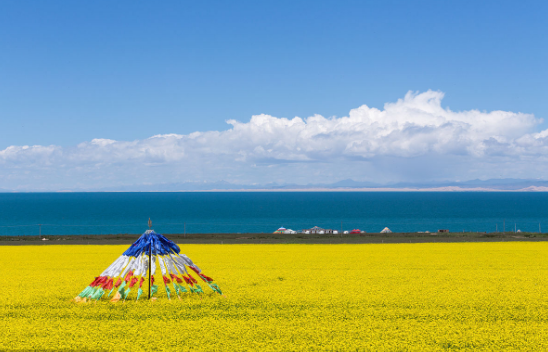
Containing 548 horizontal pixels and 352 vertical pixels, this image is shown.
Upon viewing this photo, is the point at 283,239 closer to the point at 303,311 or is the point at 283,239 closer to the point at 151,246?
the point at 151,246

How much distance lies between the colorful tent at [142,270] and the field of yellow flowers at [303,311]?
1.81ft

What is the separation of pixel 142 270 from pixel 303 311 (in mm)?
6075

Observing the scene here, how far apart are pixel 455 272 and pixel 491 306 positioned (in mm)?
7481

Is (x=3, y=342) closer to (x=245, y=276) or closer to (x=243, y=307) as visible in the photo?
(x=243, y=307)

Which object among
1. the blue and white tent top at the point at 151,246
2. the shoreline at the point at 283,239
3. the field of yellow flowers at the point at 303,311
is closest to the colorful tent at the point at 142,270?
the blue and white tent top at the point at 151,246

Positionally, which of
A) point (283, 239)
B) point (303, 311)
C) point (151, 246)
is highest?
point (151, 246)

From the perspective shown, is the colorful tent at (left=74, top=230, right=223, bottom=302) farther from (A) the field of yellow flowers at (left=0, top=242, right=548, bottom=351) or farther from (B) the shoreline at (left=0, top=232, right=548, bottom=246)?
(B) the shoreline at (left=0, top=232, right=548, bottom=246)

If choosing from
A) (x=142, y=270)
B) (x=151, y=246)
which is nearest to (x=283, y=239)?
(x=142, y=270)

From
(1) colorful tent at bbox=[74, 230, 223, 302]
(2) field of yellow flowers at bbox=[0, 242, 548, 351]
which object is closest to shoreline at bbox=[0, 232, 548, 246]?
(2) field of yellow flowers at bbox=[0, 242, 548, 351]

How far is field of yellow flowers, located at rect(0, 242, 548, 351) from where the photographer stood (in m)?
11.1

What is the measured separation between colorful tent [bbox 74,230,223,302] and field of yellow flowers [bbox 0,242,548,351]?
0.55 m

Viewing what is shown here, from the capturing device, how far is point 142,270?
15922 millimetres

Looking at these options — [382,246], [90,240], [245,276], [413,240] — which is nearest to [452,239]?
[413,240]

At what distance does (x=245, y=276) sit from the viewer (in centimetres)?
2072
